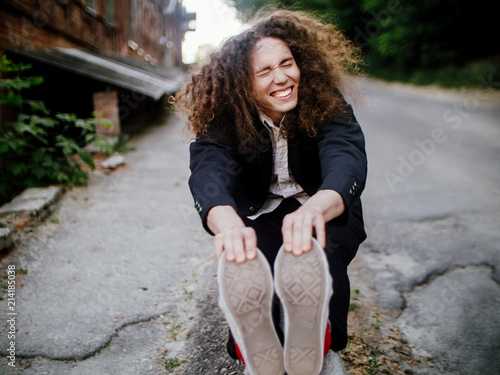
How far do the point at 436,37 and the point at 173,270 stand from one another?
16.3 metres

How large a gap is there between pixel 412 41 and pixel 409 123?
9122 millimetres

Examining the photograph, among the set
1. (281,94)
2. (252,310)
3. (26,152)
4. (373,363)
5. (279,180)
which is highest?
(281,94)

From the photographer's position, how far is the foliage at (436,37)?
1357 centimetres

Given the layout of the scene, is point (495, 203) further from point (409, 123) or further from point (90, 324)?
point (409, 123)

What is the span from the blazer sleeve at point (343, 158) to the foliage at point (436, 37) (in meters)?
12.3

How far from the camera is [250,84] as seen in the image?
1916 millimetres

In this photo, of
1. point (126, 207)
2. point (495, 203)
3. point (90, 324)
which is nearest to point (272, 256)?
point (90, 324)

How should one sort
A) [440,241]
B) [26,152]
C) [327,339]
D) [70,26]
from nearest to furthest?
[327,339]
[440,241]
[26,152]
[70,26]

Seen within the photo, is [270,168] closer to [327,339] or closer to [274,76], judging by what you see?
[274,76]

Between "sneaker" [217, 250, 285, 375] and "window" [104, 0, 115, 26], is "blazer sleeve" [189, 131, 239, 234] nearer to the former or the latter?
"sneaker" [217, 250, 285, 375]

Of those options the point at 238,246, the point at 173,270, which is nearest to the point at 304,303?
the point at 238,246

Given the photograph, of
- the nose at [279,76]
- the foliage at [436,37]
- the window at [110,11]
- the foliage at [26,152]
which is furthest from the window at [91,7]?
the nose at [279,76]

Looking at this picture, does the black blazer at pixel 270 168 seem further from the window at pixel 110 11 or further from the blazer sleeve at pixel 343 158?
the window at pixel 110 11

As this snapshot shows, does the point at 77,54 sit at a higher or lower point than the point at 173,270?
higher
